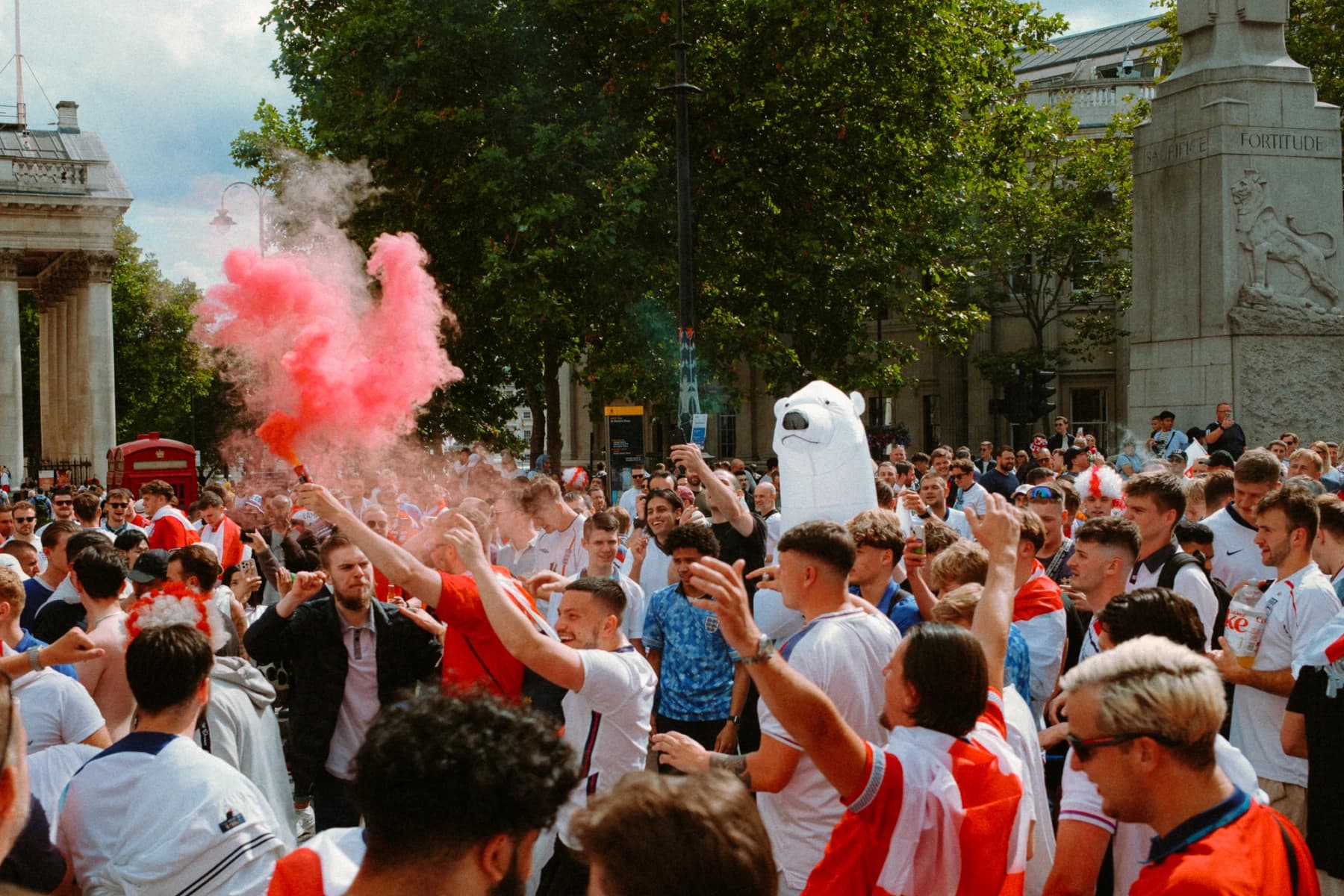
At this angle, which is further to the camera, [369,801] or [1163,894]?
[1163,894]

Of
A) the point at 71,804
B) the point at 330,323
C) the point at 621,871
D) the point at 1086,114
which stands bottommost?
the point at 71,804

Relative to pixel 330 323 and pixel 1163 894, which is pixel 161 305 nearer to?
pixel 330 323

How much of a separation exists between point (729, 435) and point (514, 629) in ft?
157

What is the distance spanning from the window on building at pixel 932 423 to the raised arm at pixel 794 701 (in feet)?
145

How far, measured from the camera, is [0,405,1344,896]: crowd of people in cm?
229

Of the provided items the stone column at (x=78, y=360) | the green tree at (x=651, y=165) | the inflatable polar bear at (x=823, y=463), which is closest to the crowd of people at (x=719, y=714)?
the inflatable polar bear at (x=823, y=463)

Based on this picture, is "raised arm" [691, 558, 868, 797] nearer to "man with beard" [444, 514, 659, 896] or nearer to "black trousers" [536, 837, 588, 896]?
"man with beard" [444, 514, 659, 896]

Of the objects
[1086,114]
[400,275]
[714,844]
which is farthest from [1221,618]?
[1086,114]

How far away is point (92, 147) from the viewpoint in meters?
51.4

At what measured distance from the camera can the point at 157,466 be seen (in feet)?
105

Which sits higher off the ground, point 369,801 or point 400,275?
point 400,275

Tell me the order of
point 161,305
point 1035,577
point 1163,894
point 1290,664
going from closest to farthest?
point 1163,894
point 1290,664
point 1035,577
point 161,305

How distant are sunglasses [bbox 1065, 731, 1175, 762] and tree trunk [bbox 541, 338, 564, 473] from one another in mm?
20595

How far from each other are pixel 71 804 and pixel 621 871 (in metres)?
2.05
